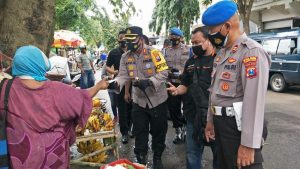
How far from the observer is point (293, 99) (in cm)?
1004

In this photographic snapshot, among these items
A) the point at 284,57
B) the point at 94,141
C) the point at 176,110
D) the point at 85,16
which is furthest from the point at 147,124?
the point at 85,16

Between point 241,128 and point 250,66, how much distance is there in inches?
17.9

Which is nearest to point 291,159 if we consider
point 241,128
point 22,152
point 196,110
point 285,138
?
point 285,138

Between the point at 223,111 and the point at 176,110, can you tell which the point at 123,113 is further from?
the point at 223,111

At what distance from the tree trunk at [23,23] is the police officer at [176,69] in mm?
2696

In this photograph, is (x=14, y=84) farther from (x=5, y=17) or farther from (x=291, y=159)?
(x=291, y=159)

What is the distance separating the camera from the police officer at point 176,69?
580 centimetres

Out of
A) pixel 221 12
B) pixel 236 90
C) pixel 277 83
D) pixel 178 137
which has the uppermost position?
pixel 221 12

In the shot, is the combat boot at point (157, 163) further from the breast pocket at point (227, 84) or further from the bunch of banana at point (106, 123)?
the breast pocket at point (227, 84)

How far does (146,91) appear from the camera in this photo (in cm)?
441

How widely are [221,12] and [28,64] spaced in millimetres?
1490

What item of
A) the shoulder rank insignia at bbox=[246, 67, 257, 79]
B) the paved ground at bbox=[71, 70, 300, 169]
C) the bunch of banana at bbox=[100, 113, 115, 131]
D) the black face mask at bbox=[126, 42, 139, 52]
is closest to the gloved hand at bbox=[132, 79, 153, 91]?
the black face mask at bbox=[126, 42, 139, 52]

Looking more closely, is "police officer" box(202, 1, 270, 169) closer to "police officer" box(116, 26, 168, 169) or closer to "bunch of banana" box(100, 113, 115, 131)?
"police officer" box(116, 26, 168, 169)

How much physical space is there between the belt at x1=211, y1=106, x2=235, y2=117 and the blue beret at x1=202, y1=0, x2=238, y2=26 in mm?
648
